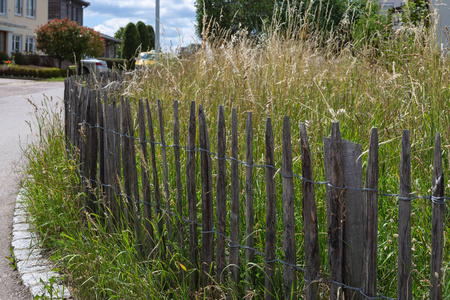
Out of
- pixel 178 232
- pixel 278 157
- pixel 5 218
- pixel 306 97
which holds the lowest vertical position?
pixel 5 218

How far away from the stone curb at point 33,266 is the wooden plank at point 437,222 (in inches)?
76.8

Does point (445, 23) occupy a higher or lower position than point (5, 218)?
higher

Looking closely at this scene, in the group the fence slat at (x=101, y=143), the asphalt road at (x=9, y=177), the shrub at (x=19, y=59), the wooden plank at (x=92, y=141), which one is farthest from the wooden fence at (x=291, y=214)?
the shrub at (x=19, y=59)

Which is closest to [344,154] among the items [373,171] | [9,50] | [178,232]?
[373,171]

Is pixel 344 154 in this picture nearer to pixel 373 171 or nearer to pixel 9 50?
pixel 373 171

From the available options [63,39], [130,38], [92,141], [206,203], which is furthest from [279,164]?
[130,38]

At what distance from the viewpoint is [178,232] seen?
115 inches

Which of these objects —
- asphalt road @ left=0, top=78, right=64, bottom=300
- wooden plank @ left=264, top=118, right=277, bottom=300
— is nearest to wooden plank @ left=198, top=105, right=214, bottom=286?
wooden plank @ left=264, top=118, right=277, bottom=300

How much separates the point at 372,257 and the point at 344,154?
41 centimetres

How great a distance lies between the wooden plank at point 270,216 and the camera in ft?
7.58

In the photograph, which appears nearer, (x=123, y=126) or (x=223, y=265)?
(x=223, y=265)

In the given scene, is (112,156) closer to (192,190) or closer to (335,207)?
(192,190)

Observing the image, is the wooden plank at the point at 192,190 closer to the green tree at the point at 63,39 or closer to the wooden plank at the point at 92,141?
the wooden plank at the point at 92,141

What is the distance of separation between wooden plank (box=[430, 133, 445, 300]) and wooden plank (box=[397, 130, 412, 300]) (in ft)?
0.29
